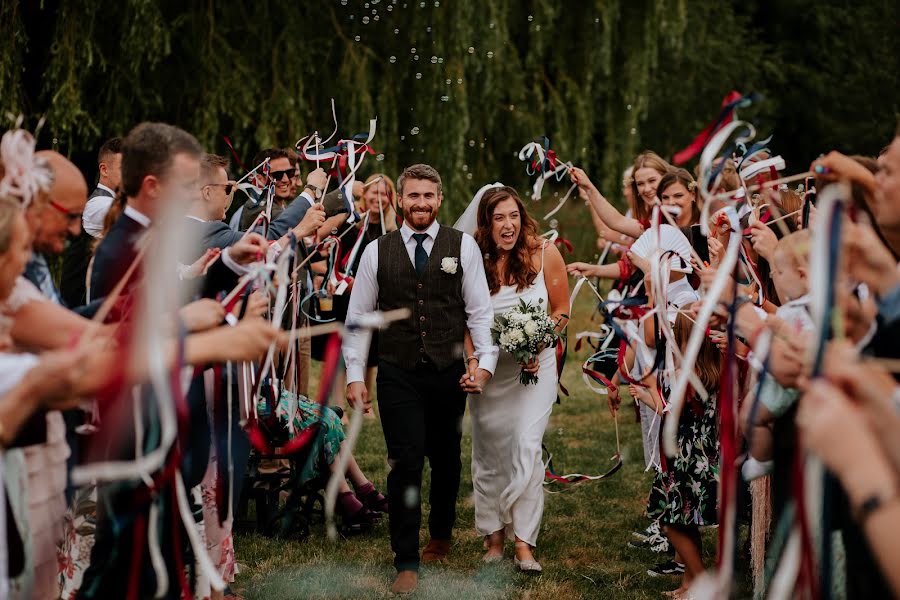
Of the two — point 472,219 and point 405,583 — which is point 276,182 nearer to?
point 472,219

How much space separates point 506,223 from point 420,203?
1.91 feet

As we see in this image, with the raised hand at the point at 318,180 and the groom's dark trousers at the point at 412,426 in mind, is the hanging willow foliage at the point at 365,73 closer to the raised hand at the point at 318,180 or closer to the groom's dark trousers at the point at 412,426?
the raised hand at the point at 318,180

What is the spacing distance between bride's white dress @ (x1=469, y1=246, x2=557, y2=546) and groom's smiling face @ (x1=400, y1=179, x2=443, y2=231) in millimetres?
708

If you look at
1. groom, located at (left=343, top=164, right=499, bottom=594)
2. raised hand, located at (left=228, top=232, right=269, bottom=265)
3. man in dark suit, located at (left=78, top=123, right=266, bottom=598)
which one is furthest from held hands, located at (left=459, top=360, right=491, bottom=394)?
man in dark suit, located at (left=78, top=123, right=266, bottom=598)

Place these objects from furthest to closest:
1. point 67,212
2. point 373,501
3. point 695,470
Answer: point 373,501
point 695,470
point 67,212

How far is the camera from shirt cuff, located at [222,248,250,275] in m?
4.27

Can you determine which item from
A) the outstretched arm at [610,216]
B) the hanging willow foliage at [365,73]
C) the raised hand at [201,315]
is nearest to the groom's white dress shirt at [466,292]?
the outstretched arm at [610,216]

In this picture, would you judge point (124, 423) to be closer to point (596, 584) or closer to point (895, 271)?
point (895, 271)

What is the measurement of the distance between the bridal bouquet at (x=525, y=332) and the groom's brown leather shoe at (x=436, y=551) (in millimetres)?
1067

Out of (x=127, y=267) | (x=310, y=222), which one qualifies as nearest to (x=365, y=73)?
(x=310, y=222)

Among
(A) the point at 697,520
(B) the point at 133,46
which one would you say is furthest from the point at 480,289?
(B) the point at 133,46

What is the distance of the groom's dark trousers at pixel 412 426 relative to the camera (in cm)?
559

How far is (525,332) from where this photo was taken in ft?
19.2

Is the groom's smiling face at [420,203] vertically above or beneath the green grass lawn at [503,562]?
above
